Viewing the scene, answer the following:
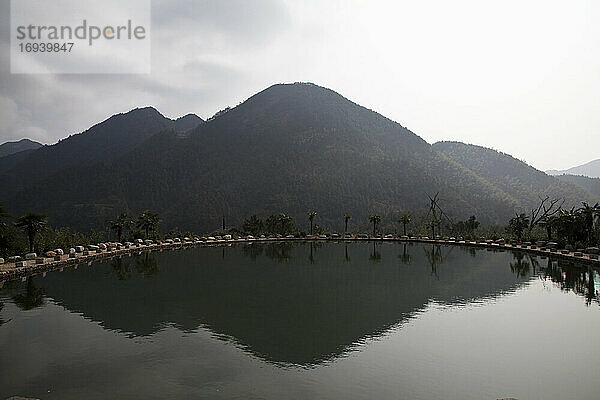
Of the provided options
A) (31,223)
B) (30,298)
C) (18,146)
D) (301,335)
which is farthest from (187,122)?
(301,335)

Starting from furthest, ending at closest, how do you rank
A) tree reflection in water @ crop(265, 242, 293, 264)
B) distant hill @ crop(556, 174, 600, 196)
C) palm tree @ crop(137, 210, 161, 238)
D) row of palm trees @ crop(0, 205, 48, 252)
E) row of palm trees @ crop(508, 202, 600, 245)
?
1. distant hill @ crop(556, 174, 600, 196)
2. palm tree @ crop(137, 210, 161, 238)
3. row of palm trees @ crop(508, 202, 600, 245)
4. tree reflection in water @ crop(265, 242, 293, 264)
5. row of palm trees @ crop(0, 205, 48, 252)

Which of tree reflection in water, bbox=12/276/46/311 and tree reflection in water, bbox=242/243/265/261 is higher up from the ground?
Result: tree reflection in water, bbox=242/243/265/261

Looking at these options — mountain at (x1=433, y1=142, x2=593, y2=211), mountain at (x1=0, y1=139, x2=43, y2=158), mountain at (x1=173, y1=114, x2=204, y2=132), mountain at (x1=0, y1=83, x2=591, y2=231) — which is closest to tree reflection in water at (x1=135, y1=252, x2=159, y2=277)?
mountain at (x1=0, y1=83, x2=591, y2=231)

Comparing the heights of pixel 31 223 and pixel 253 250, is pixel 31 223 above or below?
above

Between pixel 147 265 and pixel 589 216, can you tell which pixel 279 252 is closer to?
pixel 147 265

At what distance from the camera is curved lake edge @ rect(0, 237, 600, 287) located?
2223 cm

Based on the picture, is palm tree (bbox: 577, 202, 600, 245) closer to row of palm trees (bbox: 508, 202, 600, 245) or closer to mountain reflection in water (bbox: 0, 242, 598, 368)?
row of palm trees (bbox: 508, 202, 600, 245)

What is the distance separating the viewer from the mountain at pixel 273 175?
81.6 m

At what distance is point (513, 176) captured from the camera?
111m

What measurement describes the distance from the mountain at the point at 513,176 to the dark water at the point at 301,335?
82521 millimetres

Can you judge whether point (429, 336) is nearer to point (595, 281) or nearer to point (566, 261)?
point (595, 281)

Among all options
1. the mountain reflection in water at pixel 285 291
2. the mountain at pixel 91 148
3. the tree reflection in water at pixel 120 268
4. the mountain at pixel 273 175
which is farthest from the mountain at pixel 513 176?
the mountain at pixel 91 148

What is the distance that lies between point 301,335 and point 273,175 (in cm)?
8237

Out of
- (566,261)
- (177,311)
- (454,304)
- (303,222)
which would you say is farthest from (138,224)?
(303,222)
